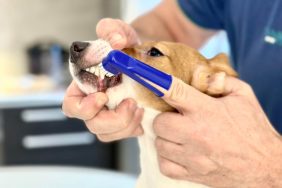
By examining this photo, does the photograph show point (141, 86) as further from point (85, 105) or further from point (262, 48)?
point (262, 48)

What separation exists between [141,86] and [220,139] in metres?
0.19

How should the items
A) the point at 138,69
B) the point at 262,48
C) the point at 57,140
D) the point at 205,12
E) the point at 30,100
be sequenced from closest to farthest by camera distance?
the point at 138,69 < the point at 262,48 < the point at 205,12 < the point at 30,100 < the point at 57,140

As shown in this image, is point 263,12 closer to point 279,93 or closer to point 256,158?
point 279,93

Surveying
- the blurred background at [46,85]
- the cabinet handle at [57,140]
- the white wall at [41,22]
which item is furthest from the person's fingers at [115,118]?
the white wall at [41,22]

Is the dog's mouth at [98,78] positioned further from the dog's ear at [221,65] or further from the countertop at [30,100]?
the countertop at [30,100]

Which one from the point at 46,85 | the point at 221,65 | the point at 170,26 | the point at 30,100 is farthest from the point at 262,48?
the point at 46,85

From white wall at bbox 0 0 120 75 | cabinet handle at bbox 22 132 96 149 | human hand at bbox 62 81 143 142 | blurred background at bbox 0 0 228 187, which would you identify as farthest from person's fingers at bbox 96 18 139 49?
white wall at bbox 0 0 120 75

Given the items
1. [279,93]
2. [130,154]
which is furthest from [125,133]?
[130,154]

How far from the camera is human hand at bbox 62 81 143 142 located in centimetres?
85

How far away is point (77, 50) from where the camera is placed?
0.86m

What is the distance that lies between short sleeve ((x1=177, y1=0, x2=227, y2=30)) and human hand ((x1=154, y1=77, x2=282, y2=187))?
479 mm

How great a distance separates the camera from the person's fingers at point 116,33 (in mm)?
942

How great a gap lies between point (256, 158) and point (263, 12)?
427 millimetres

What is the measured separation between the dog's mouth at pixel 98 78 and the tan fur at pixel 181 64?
0.18 feet
